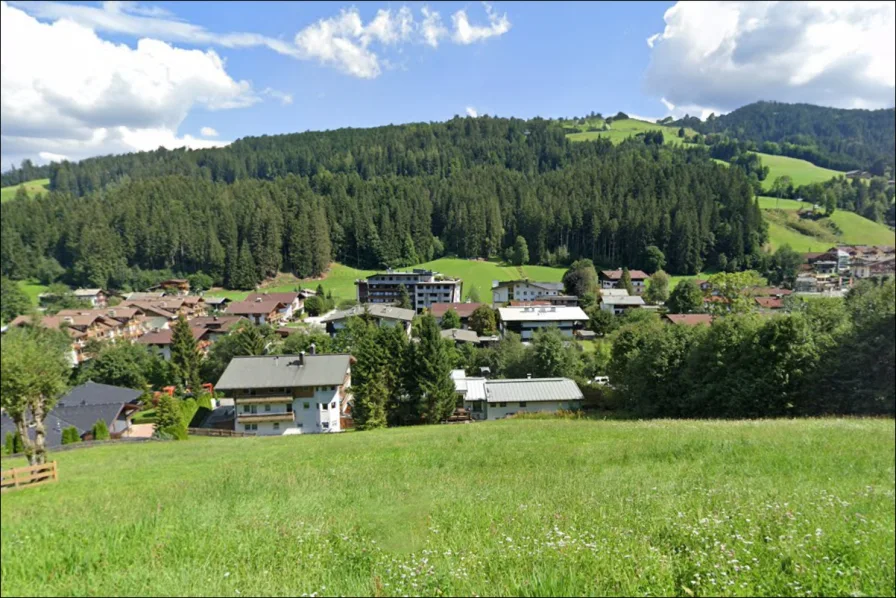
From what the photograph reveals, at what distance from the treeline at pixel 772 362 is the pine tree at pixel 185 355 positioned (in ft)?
57.0

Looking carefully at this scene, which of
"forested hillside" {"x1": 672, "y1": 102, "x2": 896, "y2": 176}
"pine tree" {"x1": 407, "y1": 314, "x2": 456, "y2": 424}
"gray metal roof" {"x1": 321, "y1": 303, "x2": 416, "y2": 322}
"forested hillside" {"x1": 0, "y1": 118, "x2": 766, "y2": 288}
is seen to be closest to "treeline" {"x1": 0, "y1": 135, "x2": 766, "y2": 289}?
"forested hillside" {"x1": 0, "y1": 118, "x2": 766, "y2": 288}

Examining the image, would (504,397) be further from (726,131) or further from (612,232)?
(726,131)

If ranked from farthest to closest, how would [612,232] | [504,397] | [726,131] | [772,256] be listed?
[726,131], [612,232], [772,256], [504,397]

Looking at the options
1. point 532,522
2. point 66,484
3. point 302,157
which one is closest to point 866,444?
point 532,522

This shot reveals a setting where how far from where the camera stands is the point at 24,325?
401 centimetres

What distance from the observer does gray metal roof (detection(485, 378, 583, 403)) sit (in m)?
19.6

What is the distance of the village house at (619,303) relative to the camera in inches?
1251

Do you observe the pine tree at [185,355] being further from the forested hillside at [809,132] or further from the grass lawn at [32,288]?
the forested hillside at [809,132]

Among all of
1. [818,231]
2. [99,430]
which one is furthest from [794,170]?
[99,430]

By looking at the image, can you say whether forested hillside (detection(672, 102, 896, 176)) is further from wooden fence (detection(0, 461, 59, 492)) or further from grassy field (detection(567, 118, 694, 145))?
grassy field (detection(567, 118, 694, 145))

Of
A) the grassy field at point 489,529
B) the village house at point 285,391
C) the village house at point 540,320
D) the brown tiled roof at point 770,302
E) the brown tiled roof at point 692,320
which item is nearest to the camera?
the grassy field at point 489,529

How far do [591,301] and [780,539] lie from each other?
31.6 meters

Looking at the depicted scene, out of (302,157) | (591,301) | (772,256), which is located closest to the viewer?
(772,256)

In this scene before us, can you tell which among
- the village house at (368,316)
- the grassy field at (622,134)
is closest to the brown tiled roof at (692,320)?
the village house at (368,316)
